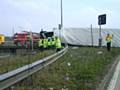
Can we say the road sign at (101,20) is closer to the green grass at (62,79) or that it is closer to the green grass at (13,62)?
the green grass at (13,62)

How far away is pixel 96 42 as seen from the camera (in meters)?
51.7

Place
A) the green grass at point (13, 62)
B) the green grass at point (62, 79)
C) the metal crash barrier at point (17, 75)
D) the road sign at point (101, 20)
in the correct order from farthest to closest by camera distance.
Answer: the road sign at point (101, 20) → the green grass at point (13, 62) → the green grass at point (62, 79) → the metal crash barrier at point (17, 75)

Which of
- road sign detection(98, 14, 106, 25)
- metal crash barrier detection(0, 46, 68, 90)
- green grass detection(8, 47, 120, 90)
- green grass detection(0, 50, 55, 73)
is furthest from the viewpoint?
road sign detection(98, 14, 106, 25)

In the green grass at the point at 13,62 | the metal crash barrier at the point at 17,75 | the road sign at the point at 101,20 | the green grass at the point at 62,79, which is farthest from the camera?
the road sign at the point at 101,20

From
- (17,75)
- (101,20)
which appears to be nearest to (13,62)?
(17,75)

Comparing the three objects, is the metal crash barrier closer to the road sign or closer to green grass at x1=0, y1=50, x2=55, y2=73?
green grass at x1=0, y1=50, x2=55, y2=73

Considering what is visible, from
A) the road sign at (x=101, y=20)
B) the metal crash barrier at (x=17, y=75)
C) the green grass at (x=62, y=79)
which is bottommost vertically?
the green grass at (x=62, y=79)

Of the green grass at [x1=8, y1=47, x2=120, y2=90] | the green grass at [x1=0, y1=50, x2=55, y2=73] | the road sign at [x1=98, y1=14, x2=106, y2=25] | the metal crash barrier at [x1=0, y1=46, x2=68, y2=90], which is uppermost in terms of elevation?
the road sign at [x1=98, y1=14, x2=106, y2=25]

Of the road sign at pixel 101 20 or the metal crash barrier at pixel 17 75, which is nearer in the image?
the metal crash barrier at pixel 17 75

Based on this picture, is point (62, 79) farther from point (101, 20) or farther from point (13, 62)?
point (101, 20)

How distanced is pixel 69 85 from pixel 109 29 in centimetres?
4083

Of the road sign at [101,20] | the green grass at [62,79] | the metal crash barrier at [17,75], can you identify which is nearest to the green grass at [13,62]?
the green grass at [62,79]

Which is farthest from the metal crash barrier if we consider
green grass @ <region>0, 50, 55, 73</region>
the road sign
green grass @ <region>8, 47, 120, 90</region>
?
the road sign

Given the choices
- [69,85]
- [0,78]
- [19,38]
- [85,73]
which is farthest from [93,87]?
[19,38]
